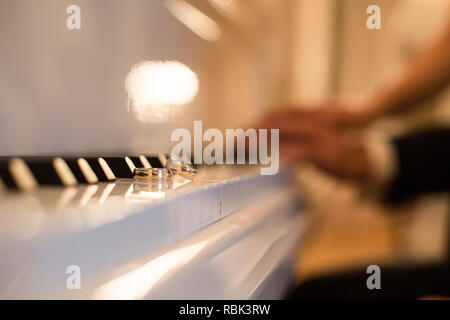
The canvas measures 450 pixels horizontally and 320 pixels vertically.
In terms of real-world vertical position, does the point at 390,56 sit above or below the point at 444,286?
above

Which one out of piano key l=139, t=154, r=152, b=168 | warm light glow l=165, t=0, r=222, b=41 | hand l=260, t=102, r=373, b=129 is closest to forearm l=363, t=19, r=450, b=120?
hand l=260, t=102, r=373, b=129

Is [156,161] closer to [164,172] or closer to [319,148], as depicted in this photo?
[164,172]

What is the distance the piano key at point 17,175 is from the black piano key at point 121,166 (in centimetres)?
5

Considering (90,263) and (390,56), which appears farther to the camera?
(390,56)

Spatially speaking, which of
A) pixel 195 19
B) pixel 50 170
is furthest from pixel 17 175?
pixel 195 19

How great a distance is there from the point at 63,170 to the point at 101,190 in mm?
15

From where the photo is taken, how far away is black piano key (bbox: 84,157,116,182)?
170 millimetres

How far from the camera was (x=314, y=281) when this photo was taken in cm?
50

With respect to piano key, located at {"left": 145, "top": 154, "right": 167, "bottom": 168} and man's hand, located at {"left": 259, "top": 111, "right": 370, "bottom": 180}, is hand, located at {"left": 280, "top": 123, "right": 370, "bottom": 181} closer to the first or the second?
man's hand, located at {"left": 259, "top": 111, "right": 370, "bottom": 180}

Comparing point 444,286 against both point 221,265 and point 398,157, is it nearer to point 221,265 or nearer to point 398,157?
point 398,157

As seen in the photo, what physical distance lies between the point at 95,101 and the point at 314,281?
1.28 ft

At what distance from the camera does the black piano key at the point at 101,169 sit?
0.17 meters

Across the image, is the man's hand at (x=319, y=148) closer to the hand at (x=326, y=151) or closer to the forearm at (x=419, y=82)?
the hand at (x=326, y=151)
